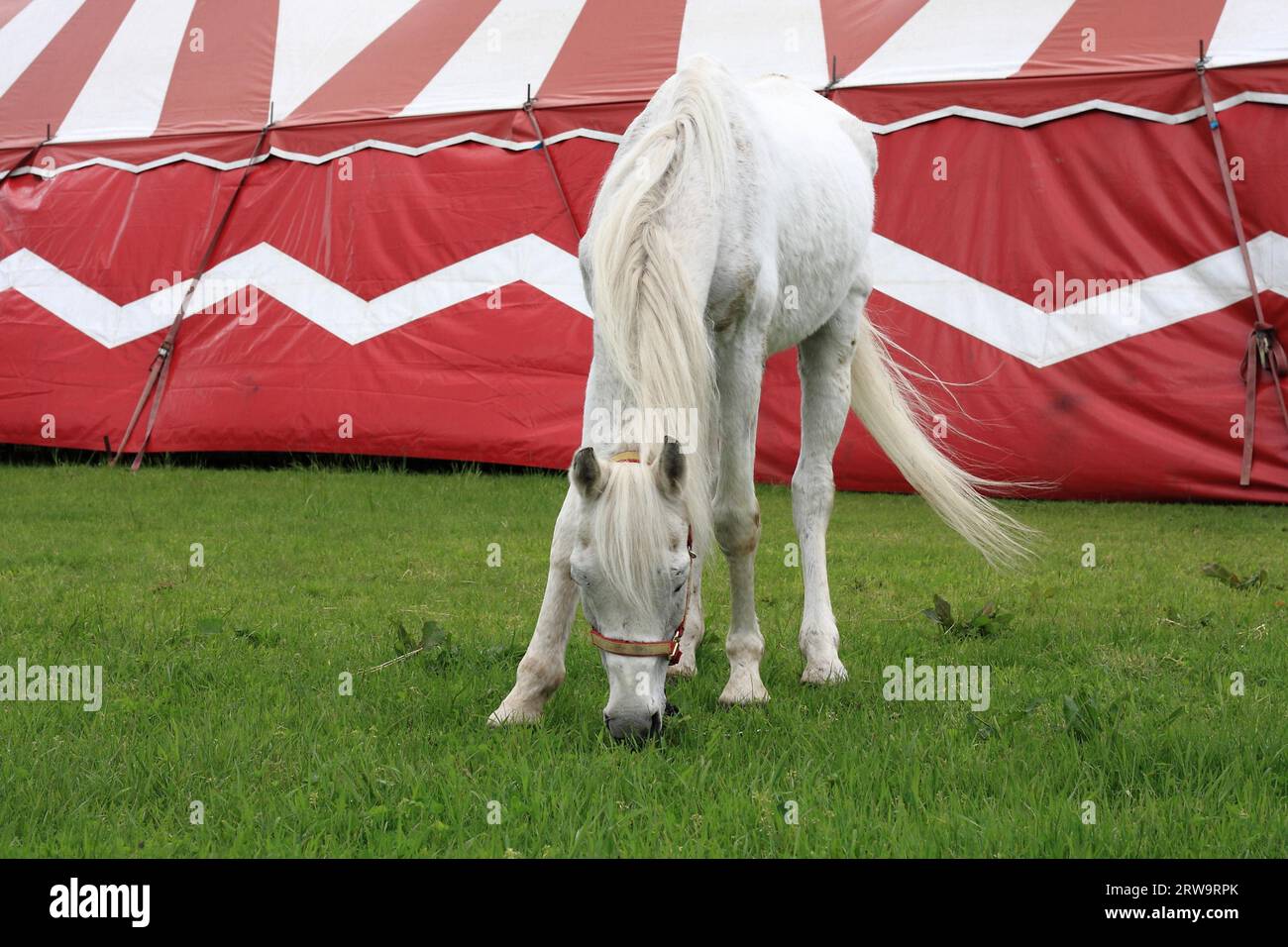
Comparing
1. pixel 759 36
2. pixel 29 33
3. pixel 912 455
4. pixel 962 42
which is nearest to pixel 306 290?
pixel 759 36

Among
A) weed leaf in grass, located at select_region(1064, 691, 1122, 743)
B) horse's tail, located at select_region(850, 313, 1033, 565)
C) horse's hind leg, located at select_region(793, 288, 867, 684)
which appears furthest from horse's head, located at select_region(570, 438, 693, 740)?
horse's tail, located at select_region(850, 313, 1033, 565)

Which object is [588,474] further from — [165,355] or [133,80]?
[133,80]

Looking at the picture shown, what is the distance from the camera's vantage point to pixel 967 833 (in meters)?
2.49

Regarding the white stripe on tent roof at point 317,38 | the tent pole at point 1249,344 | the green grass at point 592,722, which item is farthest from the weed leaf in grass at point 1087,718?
the white stripe on tent roof at point 317,38

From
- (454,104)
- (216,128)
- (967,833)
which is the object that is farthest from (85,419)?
(967,833)

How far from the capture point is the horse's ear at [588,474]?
2830mm

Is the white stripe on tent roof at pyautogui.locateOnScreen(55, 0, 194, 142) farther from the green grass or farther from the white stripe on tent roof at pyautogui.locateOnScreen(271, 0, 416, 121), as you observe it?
the green grass

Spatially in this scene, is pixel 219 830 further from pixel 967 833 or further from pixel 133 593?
pixel 133 593

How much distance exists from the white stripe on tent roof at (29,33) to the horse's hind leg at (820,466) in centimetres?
917

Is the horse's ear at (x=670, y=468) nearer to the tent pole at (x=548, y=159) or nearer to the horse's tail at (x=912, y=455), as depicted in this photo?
the horse's tail at (x=912, y=455)

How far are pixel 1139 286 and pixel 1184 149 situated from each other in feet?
2.91

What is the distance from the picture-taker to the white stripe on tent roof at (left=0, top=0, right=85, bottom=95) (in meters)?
11.1

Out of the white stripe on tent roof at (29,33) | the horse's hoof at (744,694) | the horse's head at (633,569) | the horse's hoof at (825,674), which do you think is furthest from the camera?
the white stripe on tent roof at (29,33)

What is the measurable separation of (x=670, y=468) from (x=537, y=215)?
21.3 ft
